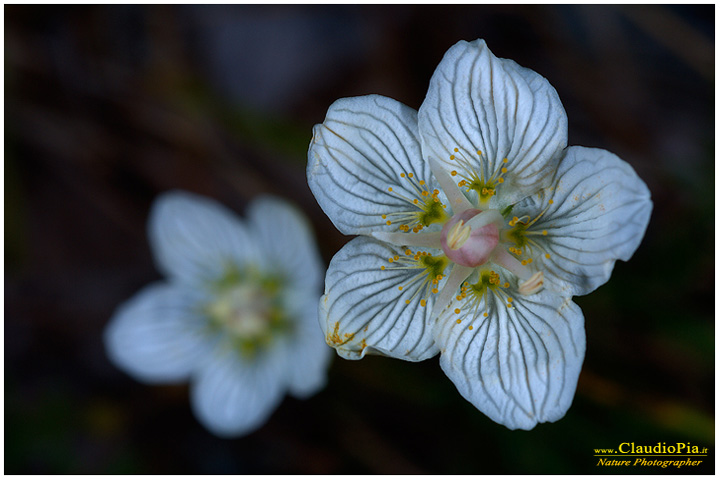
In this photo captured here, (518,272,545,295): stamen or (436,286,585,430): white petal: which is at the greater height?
(518,272,545,295): stamen

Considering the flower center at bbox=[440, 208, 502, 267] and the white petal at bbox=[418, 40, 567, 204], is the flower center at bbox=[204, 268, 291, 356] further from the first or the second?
the white petal at bbox=[418, 40, 567, 204]

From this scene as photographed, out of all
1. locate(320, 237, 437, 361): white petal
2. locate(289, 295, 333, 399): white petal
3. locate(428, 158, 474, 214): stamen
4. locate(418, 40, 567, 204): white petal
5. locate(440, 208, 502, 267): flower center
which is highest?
A: locate(418, 40, 567, 204): white petal

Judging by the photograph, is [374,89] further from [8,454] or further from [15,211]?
[8,454]

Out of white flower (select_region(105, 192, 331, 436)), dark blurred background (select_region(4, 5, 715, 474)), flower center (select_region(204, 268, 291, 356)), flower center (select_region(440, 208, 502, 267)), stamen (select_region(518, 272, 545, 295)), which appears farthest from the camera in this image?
dark blurred background (select_region(4, 5, 715, 474))

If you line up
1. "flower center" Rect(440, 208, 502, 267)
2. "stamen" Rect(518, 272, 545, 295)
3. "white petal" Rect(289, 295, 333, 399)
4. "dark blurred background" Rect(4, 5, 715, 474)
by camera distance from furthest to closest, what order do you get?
"dark blurred background" Rect(4, 5, 715, 474)
"white petal" Rect(289, 295, 333, 399)
"flower center" Rect(440, 208, 502, 267)
"stamen" Rect(518, 272, 545, 295)

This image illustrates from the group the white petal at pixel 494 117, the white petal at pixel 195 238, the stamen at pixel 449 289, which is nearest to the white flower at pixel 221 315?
the white petal at pixel 195 238

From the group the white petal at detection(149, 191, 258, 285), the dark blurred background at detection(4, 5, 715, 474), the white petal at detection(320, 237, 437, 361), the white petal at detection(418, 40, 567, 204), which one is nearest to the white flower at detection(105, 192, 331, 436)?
the white petal at detection(149, 191, 258, 285)

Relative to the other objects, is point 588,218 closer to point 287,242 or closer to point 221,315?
point 287,242

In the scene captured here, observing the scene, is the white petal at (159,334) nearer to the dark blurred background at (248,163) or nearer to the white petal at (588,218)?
the dark blurred background at (248,163)
